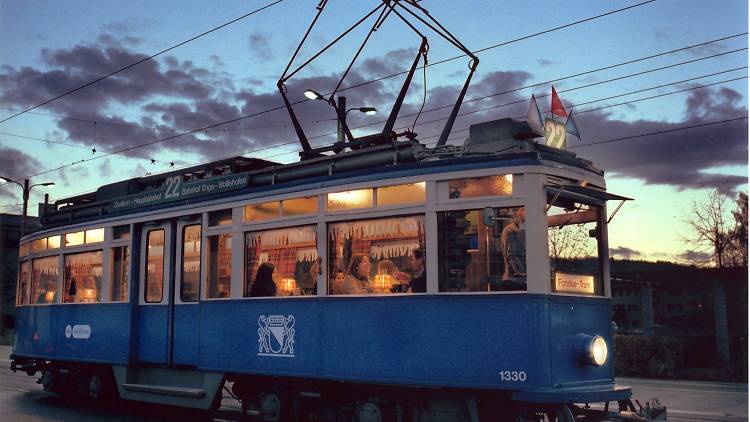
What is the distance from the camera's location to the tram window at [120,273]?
39.5 ft

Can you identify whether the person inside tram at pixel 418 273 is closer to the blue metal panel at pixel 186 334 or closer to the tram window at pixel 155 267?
the blue metal panel at pixel 186 334

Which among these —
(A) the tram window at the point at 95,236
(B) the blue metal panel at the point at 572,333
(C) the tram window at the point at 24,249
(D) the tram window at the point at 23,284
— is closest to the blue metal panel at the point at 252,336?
(B) the blue metal panel at the point at 572,333

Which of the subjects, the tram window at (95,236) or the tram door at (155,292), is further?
the tram window at (95,236)

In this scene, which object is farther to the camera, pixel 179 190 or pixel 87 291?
pixel 87 291

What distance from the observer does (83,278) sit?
42.4 feet

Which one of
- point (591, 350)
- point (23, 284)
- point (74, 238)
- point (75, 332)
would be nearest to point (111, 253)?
point (74, 238)

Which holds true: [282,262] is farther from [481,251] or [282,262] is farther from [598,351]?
[598,351]

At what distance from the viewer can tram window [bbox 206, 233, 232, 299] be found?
10.3 m

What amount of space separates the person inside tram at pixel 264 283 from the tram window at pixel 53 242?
5475mm

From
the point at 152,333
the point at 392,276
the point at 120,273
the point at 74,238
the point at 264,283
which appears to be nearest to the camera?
the point at 392,276

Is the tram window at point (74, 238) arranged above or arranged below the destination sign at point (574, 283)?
above

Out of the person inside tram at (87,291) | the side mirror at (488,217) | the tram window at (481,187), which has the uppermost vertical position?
the tram window at (481,187)

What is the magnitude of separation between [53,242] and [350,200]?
7.23 metres

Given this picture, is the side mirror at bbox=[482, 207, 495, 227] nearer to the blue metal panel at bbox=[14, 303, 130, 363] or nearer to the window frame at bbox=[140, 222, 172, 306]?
the window frame at bbox=[140, 222, 172, 306]
